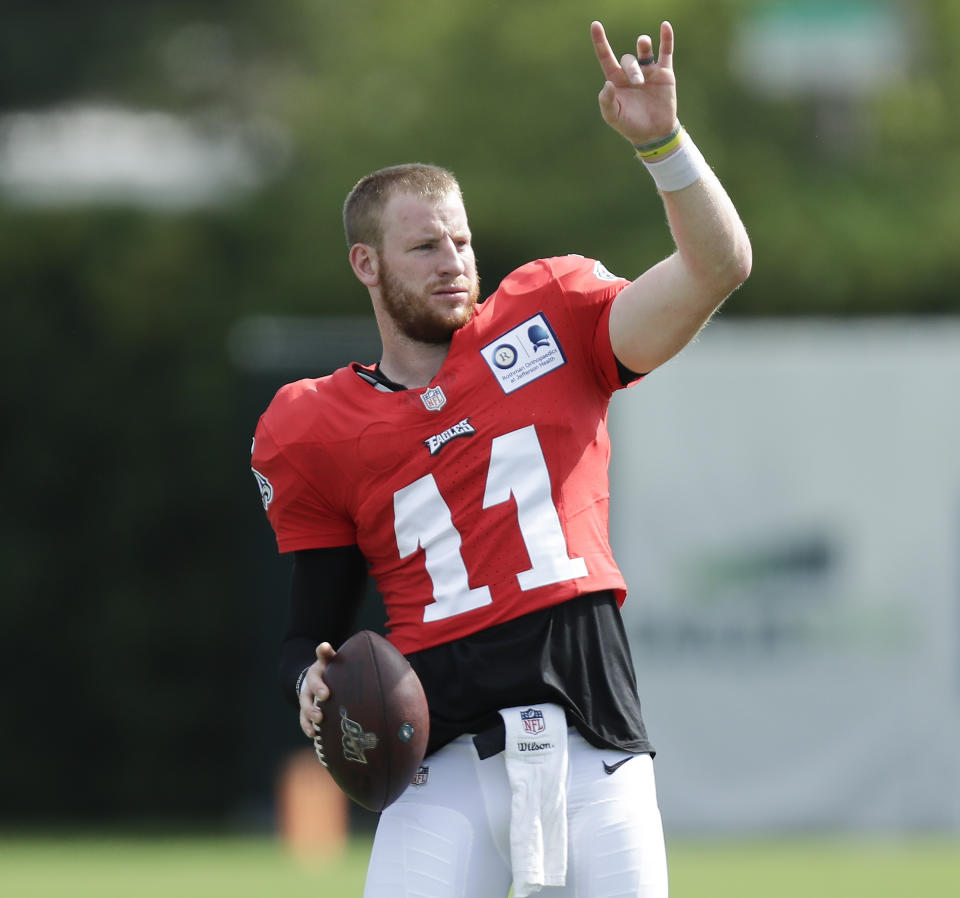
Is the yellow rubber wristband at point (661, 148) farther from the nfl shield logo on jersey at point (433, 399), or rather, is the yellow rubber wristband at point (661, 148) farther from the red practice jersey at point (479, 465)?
the nfl shield logo on jersey at point (433, 399)

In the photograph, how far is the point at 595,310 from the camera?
3434 mm

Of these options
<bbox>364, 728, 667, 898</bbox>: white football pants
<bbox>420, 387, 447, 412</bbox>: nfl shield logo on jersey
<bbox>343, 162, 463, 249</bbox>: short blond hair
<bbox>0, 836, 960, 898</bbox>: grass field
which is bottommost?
<bbox>0, 836, 960, 898</bbox>: grass field

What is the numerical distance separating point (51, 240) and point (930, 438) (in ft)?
19.3

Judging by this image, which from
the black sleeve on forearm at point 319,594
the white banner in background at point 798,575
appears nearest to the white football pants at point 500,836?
the black sleeve on forearm at point 319,594

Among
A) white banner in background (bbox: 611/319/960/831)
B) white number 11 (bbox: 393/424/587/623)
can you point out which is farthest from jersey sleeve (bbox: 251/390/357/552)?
white banner in background (bbox: 611/319/960/831)

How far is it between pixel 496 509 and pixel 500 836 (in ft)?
1.96

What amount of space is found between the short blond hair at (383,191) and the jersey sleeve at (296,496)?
407mm

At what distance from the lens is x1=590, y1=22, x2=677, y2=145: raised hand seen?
3.13 metres

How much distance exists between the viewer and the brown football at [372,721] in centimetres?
321

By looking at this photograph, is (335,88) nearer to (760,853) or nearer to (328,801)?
(328,801)

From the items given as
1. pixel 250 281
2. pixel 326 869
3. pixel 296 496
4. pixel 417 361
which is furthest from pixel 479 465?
pixel 250 281

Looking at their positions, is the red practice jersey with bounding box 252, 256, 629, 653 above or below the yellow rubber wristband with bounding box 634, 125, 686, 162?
below

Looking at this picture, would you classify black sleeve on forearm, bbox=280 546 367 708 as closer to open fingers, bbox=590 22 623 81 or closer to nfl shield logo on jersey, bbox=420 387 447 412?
nfl shield logo on jersey, bbox=420 387 447 412

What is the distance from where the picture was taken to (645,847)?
10.6 feet
